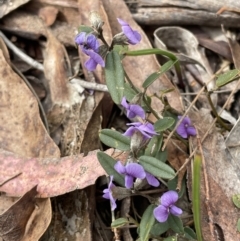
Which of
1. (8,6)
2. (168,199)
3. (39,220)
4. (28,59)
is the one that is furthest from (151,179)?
(8,6)

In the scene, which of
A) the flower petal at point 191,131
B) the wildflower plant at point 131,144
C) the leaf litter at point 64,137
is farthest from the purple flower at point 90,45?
the flower petal at point 191,131

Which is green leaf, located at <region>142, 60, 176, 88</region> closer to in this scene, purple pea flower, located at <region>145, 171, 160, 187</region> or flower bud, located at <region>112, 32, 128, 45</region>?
flower bud, located at <region>112, 32, 128, 45</region>

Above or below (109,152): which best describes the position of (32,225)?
below

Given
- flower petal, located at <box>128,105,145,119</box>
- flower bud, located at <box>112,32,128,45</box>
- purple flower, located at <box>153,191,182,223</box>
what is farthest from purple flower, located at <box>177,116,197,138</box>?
flower bud, located at <box>112,32,128,45</box>

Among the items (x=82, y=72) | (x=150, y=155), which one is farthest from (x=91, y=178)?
(x=82, y=72)

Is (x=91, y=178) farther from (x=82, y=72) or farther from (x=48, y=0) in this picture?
(x=48, y=0)
